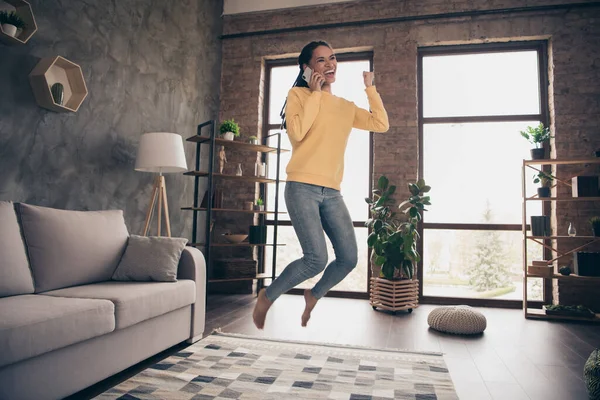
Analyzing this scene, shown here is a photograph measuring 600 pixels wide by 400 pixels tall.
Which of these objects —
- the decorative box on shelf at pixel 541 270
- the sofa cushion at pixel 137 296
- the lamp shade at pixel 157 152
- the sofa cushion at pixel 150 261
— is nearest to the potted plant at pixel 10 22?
the lamp shade at pixel 157 152

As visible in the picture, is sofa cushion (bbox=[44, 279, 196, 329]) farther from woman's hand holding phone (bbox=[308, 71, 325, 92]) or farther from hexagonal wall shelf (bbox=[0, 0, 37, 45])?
hexagonal wall shelf (bbox=[0, 0, 37, 45])

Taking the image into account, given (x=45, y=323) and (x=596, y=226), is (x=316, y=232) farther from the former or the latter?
(x=596, y=226)

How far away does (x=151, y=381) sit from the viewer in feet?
6.79

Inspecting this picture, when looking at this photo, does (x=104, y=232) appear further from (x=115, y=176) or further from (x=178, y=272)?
(x=115, y=176)

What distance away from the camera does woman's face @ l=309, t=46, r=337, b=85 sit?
2.18 metres

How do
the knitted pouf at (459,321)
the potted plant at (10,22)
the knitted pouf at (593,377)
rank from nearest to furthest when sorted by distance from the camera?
the knitted pouf at (593,377), the potted plant at (10,22), the knitted pouf at (459,321)

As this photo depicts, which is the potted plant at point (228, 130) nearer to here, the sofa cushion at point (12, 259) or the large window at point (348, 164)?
the large window at point (348, 164)

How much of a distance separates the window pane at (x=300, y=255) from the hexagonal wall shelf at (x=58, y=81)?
2.85 meters

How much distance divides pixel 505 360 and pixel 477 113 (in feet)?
10.6

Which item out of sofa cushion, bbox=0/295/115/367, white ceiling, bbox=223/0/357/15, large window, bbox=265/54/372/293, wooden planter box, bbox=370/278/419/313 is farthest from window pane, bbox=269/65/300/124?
sofa cushion, bbox=0/295/115/367

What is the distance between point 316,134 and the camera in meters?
2.11

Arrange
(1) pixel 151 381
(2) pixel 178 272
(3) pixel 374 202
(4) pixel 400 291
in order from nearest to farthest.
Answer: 1. (1) pixel 151 381
2. (2) pixel 178 272
3. (4) pixel 400 291
4. (3) pixel 374 202

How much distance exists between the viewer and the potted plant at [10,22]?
259 cm

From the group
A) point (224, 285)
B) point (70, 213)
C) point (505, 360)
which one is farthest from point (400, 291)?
point (70, 213)
